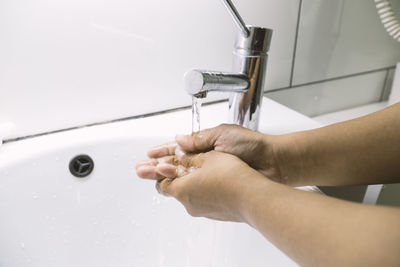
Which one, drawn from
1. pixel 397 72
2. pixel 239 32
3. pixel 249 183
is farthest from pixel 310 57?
pixel 249 183

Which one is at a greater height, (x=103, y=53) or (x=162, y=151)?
(x=103, y=53)

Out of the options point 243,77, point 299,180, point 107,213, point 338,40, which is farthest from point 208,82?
point 338,40

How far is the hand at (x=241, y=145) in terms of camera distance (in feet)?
1.57

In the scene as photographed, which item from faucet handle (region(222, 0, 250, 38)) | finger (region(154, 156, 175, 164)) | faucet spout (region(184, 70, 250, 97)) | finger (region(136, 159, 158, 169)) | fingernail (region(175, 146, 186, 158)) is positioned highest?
faucet handle (region(222, 0, 250, 38))

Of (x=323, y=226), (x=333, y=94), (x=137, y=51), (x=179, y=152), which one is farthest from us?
(x=333, y=94)

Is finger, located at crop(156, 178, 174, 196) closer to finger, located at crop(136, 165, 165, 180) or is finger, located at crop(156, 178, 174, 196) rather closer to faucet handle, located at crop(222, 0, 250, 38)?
finger, located at crop(136, 165, 165, 180)

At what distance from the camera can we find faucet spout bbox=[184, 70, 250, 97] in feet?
1.34

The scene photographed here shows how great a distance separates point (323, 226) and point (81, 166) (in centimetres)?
40

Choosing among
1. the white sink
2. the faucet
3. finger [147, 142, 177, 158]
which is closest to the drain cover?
the white sink

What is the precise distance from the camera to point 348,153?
0.47m

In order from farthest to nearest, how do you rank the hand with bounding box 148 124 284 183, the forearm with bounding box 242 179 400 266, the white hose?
the white hose
the hand with bounding box 148 124 284 183
the forearm with bounding box 242 179 400 266

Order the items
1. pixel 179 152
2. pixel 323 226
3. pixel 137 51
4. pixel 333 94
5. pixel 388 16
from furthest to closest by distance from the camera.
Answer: pixel 333 94, pixel 388 16, pixel 137 51, pixel 179 152, pixel 323 226

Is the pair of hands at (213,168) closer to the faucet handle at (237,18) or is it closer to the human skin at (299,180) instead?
the human skin at (299,180)

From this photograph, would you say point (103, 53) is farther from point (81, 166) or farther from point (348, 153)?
point (348, 153)
